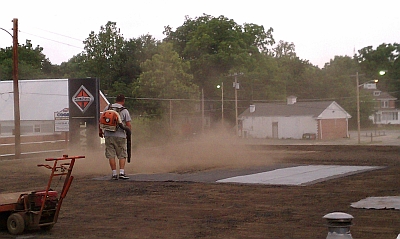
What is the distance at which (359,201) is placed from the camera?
30.6ft

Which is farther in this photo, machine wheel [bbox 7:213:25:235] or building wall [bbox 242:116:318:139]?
building wall [bbox 242:116:318:139]

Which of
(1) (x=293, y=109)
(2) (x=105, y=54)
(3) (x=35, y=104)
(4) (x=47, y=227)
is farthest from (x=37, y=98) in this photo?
(1) (x=293, y=109)

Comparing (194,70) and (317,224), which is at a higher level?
(194,70)

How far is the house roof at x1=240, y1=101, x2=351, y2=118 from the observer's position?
78.8 metres

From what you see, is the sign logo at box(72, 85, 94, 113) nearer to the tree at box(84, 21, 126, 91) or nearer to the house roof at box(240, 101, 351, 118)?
the tree at box(84, 21, 126, 91)

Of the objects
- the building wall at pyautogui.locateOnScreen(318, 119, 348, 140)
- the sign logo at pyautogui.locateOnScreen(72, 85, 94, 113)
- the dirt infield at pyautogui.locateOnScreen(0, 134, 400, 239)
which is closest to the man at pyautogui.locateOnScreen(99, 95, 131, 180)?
the dirt infield at pyautogui.locateOnScreen(0, 134, 400, 239)

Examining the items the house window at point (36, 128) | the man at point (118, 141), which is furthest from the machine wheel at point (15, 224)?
the house window at point (36, 128)

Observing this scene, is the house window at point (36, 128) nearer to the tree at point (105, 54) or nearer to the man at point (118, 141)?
the tree at point (105, 54)

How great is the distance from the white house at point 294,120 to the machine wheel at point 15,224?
71725 millimetres

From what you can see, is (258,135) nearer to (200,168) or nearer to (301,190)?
(200,168)

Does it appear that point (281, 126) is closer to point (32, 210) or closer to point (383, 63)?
point (383, 63)

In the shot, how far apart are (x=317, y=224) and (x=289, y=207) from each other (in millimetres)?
1490

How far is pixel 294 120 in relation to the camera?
7931cm

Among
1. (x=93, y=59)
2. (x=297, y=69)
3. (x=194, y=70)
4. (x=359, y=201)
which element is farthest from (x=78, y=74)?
(x=359, y=201)
